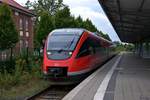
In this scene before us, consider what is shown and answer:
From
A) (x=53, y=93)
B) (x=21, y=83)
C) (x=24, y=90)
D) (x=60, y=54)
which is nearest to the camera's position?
(x=53, y=93)

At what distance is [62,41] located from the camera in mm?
21234

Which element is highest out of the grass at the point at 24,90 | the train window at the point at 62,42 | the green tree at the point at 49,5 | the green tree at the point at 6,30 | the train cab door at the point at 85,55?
the green tree at the point at 49,5

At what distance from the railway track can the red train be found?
2.58 feet

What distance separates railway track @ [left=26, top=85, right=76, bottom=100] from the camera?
18.0 metres

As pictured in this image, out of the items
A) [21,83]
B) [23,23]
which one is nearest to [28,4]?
[23,23]

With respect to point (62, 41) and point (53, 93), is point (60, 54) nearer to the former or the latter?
point (62, 41)

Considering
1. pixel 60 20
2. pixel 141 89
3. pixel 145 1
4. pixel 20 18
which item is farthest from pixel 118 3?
pixel 20 18

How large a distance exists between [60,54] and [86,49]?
226 cm

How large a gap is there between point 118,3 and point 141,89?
41.0 feet

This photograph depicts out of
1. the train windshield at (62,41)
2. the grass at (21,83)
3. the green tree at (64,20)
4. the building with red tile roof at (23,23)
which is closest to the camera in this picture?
the grass at (21,83)

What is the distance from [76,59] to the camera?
2028 centimetres

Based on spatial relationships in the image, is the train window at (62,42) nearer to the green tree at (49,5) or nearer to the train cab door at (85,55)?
the train cab door at (85,55)

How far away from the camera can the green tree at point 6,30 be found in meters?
31.1

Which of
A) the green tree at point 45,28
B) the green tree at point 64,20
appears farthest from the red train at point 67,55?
the green tree at point 45,28
